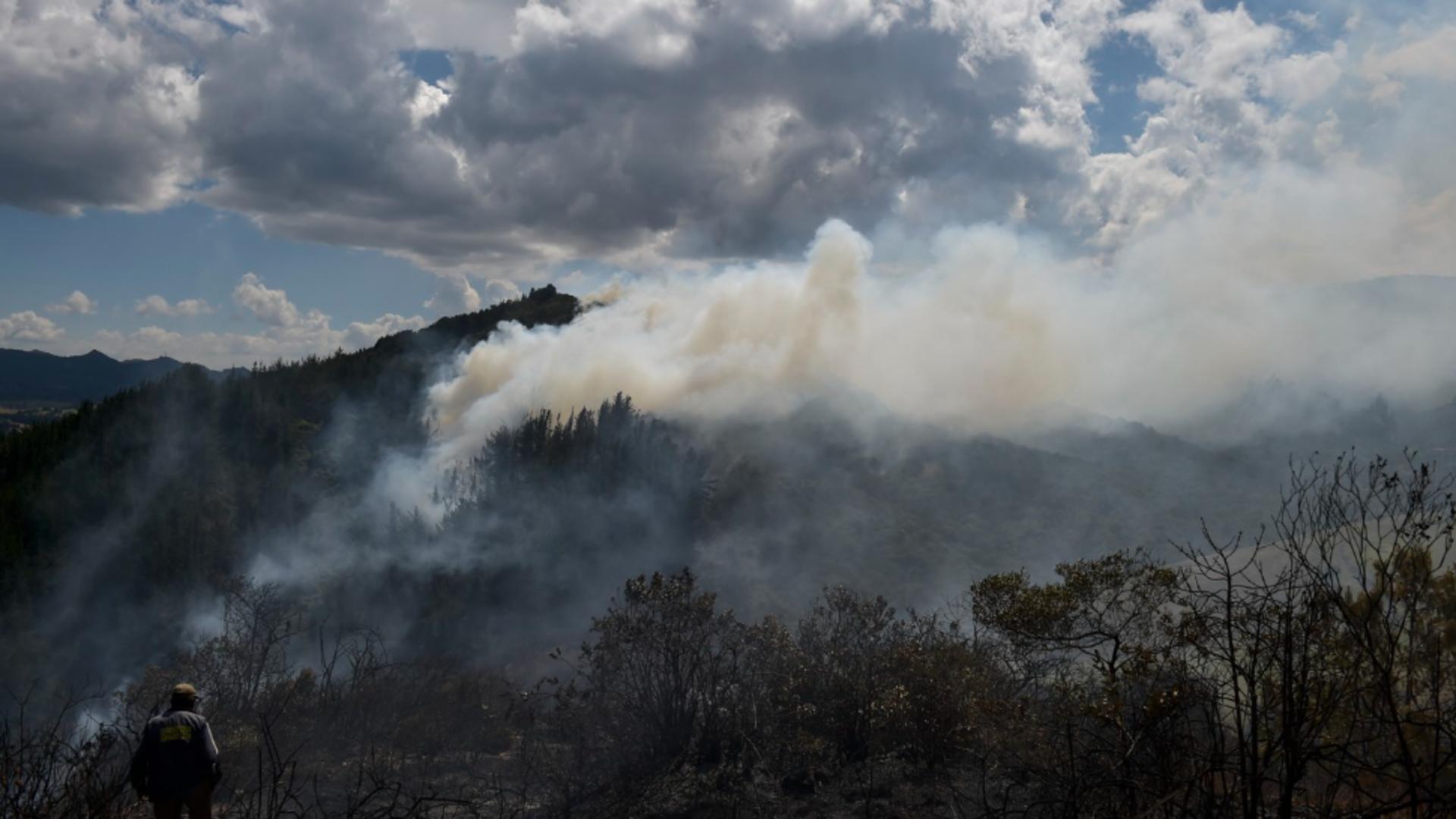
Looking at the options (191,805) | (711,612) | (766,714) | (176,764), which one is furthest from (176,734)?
(766,714)

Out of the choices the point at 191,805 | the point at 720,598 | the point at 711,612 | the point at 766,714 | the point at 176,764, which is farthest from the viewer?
the point at 720,598

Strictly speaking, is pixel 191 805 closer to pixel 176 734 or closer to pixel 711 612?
pixel 176 734

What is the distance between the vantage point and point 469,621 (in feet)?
148

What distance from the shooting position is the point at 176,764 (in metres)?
9.91

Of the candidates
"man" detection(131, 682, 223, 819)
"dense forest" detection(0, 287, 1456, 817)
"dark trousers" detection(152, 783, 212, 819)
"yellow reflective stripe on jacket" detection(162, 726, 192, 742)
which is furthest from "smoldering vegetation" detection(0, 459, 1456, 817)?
"yellow reflective stripe on jacket" detection(162, 726, 192, 742)

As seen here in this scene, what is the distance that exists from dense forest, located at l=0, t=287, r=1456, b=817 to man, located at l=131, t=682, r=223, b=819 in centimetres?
78

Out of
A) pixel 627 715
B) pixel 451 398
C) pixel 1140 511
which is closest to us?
pixel 627 715

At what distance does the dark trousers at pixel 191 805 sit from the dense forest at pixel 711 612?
0.93m

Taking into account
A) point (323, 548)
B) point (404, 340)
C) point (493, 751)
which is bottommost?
point (493, 751)

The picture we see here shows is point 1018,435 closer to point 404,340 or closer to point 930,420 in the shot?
point 930,420

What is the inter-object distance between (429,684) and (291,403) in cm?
4622

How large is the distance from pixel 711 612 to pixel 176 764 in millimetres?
10738

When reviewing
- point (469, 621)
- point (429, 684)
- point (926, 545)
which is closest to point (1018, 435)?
point (926, 545)

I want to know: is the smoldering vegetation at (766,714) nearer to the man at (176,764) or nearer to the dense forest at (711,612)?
the dense forest at (711,612)
